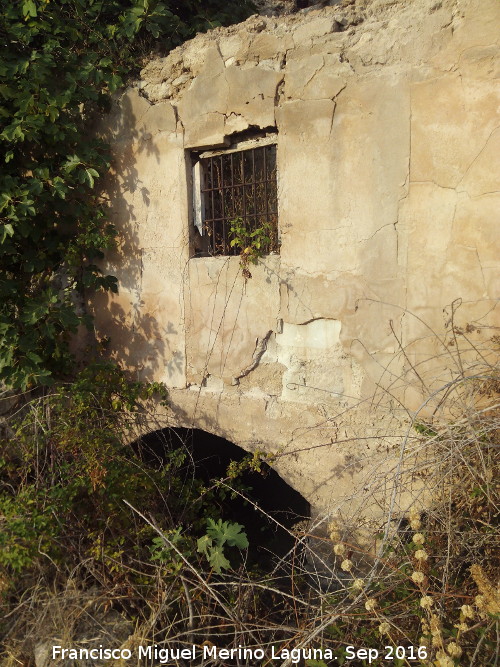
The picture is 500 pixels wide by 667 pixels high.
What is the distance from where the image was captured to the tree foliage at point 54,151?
4.09 m

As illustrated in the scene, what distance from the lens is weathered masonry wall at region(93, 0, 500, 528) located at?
3047mm

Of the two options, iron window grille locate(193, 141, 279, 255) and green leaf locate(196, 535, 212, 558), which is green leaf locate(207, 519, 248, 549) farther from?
iron window grille locate(193, 141, 279, 255)

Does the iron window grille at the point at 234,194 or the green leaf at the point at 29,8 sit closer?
the iron window grille at the point at 234,194

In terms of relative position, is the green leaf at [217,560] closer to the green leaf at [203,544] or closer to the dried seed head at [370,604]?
the green leaf at [203,544]

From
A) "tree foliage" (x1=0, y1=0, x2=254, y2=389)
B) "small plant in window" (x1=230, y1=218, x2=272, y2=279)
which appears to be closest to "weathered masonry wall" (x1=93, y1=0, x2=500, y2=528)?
"small plant in window" (x1=230, y1=218, x2=272, y2=279)

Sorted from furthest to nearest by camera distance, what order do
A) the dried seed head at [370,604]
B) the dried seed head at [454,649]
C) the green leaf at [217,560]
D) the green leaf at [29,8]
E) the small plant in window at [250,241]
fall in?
the green leaf at [29,8], the small plant in window at [250,241], the green leaf at [217,560], the dried seed head at [370,604], the dried seed head at [454,649]

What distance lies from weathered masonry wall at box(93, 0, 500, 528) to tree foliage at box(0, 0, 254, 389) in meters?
0.26

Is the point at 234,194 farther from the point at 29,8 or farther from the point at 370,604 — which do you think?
the point at 370,604

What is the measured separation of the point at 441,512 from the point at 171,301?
237 cm

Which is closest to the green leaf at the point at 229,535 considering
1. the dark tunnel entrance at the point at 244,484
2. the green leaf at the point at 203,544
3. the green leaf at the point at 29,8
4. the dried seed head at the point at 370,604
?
the green leaf at the point at 203,544

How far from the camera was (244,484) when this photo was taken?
5.55 metres

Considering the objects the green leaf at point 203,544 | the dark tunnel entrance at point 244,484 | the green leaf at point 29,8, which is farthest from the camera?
the dark tunnel entrance at point 244,484

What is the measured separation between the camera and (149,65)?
4219 mm

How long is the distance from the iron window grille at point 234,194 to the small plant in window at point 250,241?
15mm
